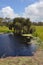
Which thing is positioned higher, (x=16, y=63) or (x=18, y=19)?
(x=18, y=19)

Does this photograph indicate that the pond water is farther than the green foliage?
No

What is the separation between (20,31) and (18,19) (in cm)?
628

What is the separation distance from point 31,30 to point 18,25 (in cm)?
750

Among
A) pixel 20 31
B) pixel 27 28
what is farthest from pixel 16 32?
pixel 27 28

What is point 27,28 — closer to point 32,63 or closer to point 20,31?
point 20,31

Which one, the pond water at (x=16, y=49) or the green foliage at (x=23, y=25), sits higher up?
the green foliage at (x=23, y=25)

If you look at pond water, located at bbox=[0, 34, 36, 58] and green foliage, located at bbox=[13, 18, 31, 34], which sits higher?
green foliage, located at bbox=[13, 18, 31, 34]

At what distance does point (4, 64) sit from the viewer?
75.0 feet

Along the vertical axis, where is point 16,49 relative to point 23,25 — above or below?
below

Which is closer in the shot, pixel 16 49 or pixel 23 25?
pixel 16 49

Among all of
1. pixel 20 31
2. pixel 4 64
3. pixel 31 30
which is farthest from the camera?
pixel 20 31

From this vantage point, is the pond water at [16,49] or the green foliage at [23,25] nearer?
the pond water at [16,49]

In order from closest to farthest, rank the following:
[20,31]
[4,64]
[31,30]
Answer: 1. [4,64]
2. [31,30]
3. [20,31]

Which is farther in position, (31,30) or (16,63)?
(31,30)
